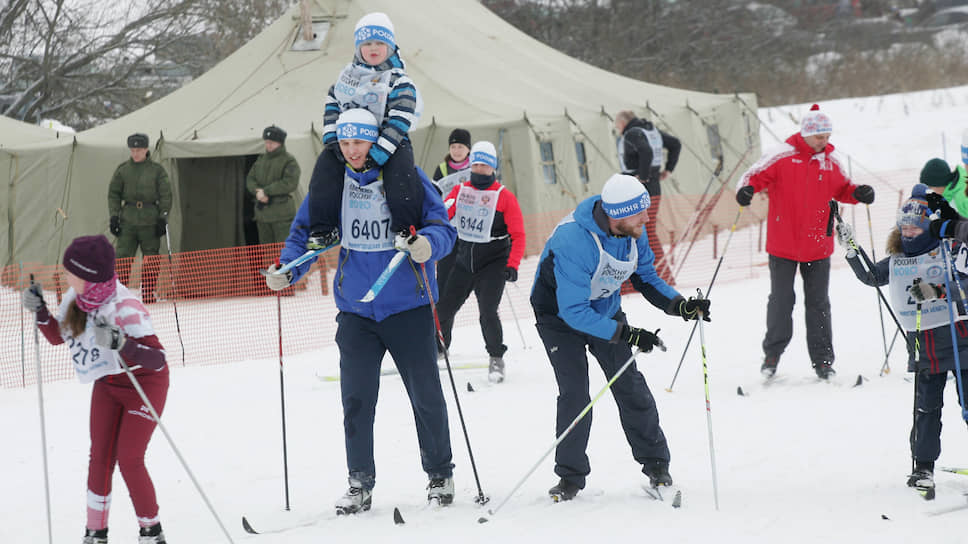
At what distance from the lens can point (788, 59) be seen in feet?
126

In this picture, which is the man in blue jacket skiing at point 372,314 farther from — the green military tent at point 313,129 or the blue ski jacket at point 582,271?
the green military tent at point 313,129

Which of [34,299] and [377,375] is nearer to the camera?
[34,299]

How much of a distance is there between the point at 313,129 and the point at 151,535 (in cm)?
921

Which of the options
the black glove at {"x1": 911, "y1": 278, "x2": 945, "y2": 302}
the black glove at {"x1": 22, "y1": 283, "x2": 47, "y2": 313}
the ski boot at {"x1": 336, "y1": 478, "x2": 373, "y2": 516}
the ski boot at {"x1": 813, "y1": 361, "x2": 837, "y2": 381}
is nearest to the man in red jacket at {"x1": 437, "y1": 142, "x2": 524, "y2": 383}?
the ski boot at {"x1": 813, "y1": 361, "x2": 837, "y2": 381}

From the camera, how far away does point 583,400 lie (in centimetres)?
504

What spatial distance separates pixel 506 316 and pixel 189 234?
5267mm

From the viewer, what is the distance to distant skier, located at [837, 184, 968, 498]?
4.86 m

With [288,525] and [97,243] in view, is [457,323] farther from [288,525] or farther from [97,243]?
[97,243]

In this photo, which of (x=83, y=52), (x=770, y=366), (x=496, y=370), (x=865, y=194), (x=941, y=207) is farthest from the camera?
(x=83, y=52)

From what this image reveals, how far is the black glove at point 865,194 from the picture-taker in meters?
6.90

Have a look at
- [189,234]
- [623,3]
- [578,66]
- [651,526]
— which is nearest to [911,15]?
[623,3]

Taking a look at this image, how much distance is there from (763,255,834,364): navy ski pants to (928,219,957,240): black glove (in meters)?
2.48

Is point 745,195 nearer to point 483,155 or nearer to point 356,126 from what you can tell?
point 483,155

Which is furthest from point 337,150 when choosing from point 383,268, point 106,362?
point 106,362
